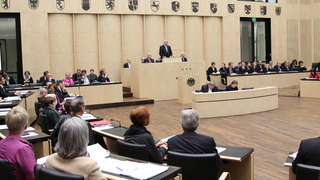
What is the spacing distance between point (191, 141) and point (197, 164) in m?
0.33

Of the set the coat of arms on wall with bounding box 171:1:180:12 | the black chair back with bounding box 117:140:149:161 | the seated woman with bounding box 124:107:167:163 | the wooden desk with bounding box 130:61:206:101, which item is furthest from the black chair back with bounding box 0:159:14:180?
the coat of arms on wall with bounding box 171:1:180:12

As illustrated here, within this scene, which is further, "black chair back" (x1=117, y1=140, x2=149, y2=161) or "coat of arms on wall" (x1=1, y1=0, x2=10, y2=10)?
"coat of arms on wall" (x1=1, y1=0, x2=10, y2=10)

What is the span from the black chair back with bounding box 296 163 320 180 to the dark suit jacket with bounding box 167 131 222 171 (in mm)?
720

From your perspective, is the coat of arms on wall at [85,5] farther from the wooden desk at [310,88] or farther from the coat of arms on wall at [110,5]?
the wooden desk at [310,88]

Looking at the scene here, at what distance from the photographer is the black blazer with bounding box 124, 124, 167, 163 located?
3391 millimetres

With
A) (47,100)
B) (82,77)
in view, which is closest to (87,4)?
(82,77)

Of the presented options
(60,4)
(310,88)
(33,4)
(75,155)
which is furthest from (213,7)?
(75,155)

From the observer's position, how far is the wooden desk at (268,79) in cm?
1579

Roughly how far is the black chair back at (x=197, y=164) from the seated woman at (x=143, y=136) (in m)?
0.37

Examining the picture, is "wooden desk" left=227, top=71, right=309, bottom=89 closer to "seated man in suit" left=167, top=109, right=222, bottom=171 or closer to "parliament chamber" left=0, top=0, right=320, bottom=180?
"parliament chamber" left=0, top=0, right=320, bottom=180

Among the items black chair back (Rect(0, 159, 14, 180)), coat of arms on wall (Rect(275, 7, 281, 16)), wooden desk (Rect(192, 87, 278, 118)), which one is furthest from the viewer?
coat of arms on wall (Rect(275, 7, 281, 16))

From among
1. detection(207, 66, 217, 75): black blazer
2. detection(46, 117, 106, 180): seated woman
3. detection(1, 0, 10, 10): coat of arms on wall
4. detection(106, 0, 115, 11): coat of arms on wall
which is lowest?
detection(46, 117, 106, 180): seated woman

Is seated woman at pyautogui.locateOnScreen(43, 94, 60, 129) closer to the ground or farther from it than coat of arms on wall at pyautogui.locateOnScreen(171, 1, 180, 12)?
closer to the ground

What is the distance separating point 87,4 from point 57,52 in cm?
260
